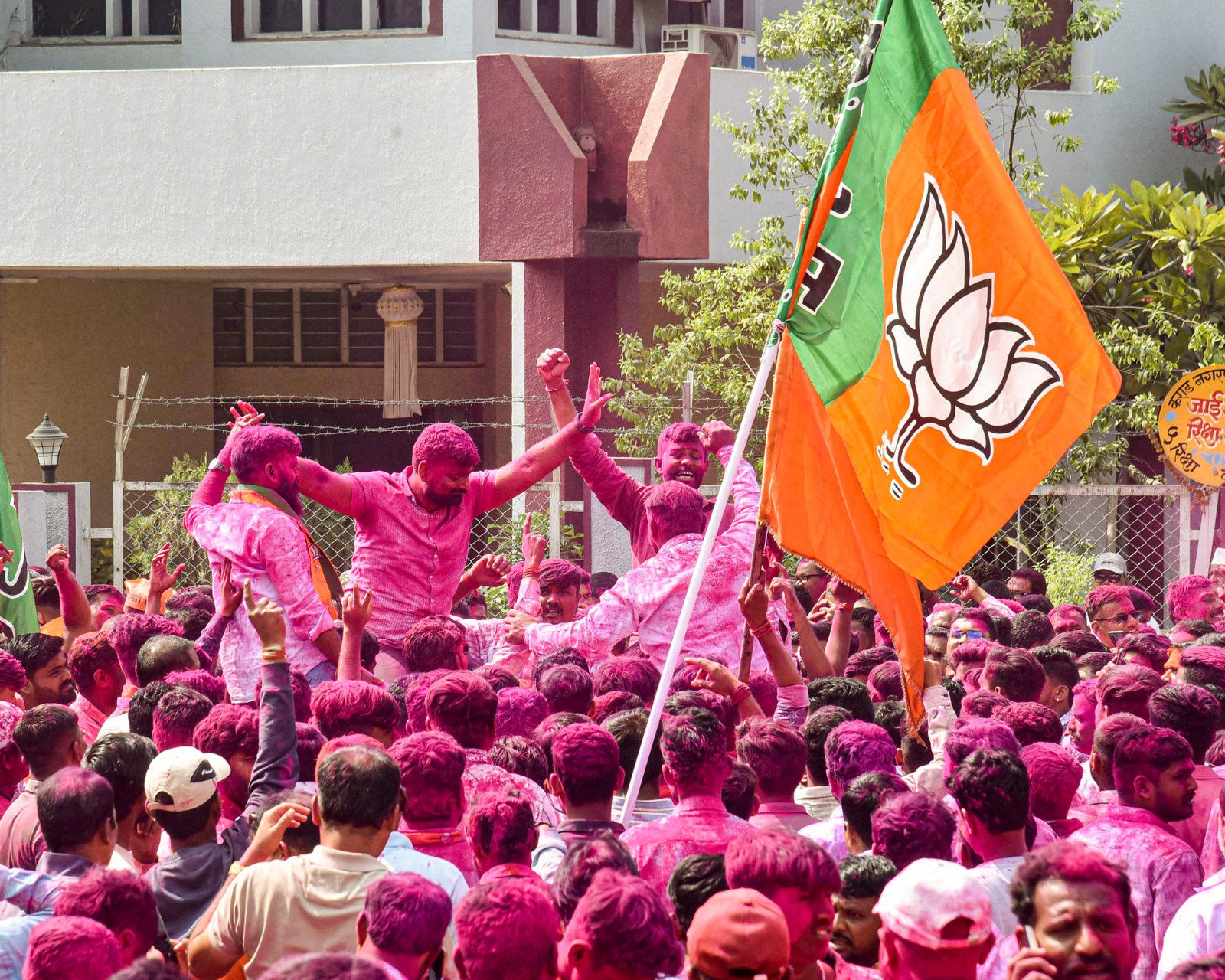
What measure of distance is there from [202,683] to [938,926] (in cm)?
313

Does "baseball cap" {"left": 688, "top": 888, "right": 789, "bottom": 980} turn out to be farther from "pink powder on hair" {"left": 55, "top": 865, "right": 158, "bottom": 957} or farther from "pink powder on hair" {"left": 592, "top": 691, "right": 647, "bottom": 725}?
"pink powder on hair" {"left": 592, "top": 691, "right": 647, "bottom": 725}

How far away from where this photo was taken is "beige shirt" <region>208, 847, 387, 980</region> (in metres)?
3.63

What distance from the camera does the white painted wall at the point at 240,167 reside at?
623 inches

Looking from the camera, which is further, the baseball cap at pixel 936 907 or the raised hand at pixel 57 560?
the raised hand at pixel 57 560

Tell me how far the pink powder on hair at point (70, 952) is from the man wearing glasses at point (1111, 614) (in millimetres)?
6772

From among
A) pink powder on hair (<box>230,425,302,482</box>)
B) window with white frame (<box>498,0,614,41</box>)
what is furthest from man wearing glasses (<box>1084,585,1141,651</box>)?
window with white frame (<box>498,0,614,41</box>)

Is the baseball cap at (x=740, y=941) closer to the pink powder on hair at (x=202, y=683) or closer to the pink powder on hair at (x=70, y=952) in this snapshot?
the pink powder on hair at (x=70, y=952)

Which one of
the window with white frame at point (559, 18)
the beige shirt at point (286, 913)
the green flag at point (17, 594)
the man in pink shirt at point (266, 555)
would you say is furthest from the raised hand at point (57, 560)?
the window with white frame at point (559, 18)

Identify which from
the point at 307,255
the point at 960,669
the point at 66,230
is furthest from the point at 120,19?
the point at 960,669

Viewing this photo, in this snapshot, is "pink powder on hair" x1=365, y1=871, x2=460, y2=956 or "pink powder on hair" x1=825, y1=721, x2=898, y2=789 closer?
"pink powder on hair" x1=365, y1=871, x2=460, y2=956

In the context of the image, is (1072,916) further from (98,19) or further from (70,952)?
A: (98,19)

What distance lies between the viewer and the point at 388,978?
8.90 feet

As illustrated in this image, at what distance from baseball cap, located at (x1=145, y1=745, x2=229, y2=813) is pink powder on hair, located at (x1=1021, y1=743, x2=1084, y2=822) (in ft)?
7.48

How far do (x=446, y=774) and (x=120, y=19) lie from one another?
16.1m
